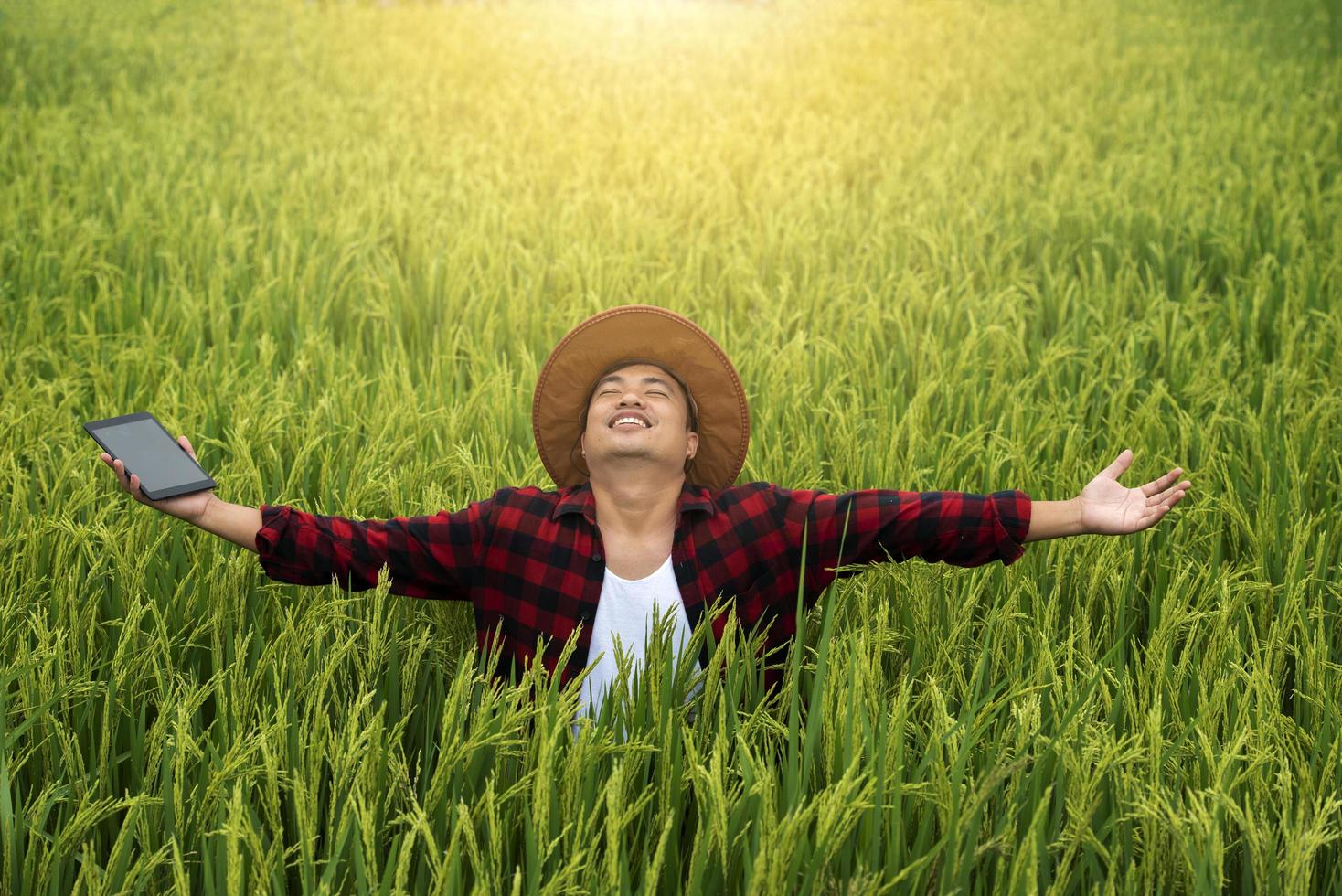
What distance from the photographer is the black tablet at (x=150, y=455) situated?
167 cm

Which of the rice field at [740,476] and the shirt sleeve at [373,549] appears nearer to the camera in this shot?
the rice field at [740,476]

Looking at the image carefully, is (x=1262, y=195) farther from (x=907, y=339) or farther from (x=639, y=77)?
(x=639, y=77)

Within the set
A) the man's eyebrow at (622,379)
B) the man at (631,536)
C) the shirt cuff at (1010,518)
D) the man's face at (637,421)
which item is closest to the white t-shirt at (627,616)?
the man at (631,536)

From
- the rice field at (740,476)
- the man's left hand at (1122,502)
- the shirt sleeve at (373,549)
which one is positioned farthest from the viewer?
the shirt sleeve at (373,549)

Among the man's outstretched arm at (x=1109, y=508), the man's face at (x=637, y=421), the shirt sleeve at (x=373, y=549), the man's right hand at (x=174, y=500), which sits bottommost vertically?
the shirt sleeve at (x=373, y=549)

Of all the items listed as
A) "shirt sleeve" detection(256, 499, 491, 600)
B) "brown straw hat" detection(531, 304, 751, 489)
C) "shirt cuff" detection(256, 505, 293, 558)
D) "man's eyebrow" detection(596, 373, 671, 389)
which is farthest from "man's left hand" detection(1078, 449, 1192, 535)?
"shirt cuff" detection(256, 505, 293, 558)

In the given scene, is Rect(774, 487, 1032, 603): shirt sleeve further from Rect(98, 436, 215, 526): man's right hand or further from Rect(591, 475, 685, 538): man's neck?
Rect(98, 436, 215, 526): man's right hand

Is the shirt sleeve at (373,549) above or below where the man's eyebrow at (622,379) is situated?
below

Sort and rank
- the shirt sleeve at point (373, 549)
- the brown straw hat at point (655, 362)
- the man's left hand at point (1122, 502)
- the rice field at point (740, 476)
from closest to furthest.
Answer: the rice field at point (740, 476) < the man's left hand at point (1122, 502) < the shirt sleeve at point (373, 549) < the brown straw hat at point (655, 362)

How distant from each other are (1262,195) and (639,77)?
4.33 meters

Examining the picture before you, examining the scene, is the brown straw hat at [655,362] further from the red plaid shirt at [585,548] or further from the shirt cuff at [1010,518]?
the shirt cuff at [1010,518]

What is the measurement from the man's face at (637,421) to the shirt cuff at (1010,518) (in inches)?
17.0

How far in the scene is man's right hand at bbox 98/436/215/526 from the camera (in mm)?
1671

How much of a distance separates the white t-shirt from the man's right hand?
54 cm
